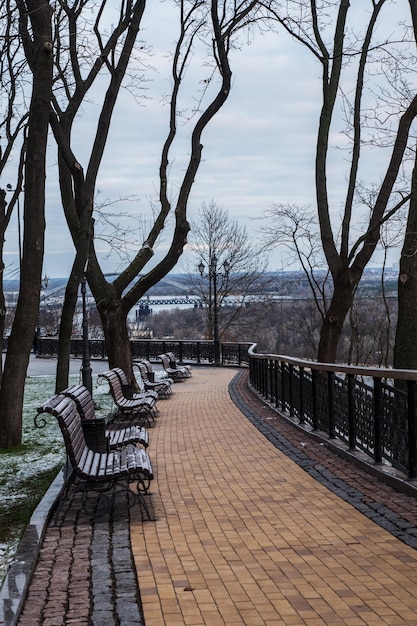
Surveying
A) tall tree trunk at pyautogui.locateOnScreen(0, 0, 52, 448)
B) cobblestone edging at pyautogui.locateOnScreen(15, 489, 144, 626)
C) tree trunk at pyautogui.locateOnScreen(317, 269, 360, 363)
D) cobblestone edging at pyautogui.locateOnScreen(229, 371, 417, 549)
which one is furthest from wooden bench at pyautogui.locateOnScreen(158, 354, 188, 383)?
cobblestone edging at pyautogui.locateOnScreen(15, 489, 144, 626)

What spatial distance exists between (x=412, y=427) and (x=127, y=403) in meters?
7.48

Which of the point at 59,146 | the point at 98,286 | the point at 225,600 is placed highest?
the point at 59,146

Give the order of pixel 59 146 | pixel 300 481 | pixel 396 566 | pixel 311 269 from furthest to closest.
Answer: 1. pixel 311 269
2. pixel 59 146
3. pixel 300 481
4. pixel 396 566

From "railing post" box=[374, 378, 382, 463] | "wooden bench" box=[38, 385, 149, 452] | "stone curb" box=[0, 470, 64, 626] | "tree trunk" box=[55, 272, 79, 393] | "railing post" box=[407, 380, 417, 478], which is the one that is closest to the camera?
"stone curb" box=[0, 470, 64, 626]

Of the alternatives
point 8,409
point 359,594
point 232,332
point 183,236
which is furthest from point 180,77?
point 232,332

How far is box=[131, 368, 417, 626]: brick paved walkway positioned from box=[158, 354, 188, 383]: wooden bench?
16.3m

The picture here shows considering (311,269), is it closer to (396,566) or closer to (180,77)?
(180,77)

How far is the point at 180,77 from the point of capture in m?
22.9

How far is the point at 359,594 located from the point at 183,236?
17032mm

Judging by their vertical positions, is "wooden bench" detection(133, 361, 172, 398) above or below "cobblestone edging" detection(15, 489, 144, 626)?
above

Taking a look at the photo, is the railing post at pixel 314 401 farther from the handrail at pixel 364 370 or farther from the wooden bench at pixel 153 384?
the wooden bench at pixel 153 384

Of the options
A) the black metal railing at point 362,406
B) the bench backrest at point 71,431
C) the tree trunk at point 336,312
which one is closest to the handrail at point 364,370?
the black metal railing at point 362,406

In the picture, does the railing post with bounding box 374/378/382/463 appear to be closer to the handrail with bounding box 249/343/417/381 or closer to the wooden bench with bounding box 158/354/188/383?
the handrail with bounding box 249/343/417/381

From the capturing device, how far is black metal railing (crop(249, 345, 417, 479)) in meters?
8.41
